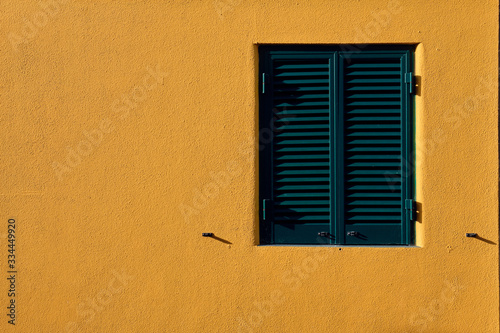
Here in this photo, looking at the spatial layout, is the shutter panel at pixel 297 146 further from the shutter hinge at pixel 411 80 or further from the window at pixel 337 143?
the shutter hinge at pixel 411 80

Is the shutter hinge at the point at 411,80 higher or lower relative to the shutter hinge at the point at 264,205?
higher

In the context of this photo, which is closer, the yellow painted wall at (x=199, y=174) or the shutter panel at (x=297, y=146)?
the yellow painted wall at (x=199, y=174)

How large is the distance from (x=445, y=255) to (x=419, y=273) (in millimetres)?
224

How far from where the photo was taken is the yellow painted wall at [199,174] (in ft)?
10.8

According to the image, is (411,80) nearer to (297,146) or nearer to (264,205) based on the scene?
(297,146)

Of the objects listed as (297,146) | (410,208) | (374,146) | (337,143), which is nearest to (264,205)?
(297,146)

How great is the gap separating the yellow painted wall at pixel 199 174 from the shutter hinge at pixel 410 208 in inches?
3.0

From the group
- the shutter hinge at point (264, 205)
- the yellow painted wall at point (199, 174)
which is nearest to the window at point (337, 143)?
the shutter hinge at point (264, 205)

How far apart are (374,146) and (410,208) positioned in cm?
51

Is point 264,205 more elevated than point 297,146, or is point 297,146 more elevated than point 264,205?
point 297,146

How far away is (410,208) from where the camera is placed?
3342 mm

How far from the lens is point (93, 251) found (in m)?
3.39

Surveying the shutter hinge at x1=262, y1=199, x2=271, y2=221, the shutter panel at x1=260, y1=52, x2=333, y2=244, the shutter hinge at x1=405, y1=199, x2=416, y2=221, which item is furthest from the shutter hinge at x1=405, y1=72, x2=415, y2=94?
the shutter hinge at x1=262, y1=199, x2=271, y2=221

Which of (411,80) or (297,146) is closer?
(411,80)
